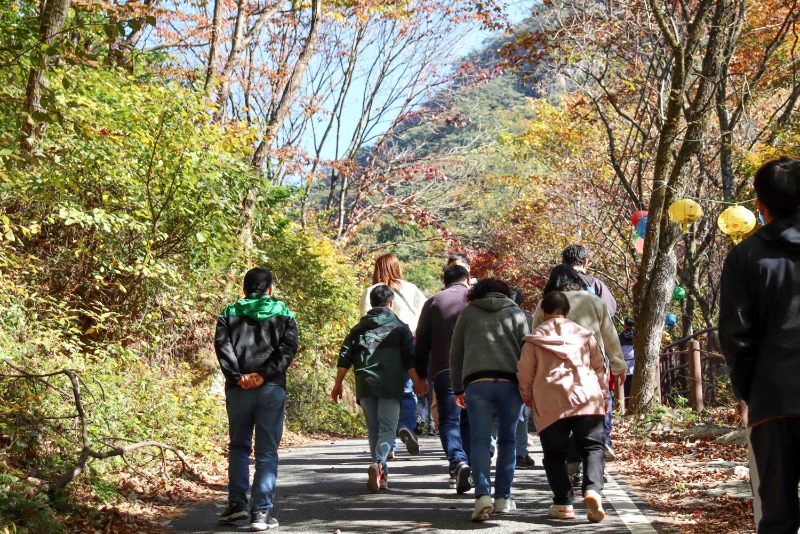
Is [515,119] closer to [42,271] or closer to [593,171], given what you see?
[593,171]

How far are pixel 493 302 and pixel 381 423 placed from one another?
1812 mm

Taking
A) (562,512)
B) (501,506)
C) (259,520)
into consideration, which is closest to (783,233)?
(562,512)

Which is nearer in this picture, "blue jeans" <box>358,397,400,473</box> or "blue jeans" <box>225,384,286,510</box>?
"blue jeans" <box>225,384,286,510</box>

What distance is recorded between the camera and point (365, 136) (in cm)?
2600

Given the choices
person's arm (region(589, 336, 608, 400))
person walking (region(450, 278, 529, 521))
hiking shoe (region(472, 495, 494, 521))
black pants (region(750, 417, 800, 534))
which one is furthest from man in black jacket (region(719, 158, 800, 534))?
person walking (region(450, 278, 529, 521))

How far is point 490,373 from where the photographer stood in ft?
24.5

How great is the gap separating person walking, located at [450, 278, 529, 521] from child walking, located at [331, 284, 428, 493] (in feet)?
3.51

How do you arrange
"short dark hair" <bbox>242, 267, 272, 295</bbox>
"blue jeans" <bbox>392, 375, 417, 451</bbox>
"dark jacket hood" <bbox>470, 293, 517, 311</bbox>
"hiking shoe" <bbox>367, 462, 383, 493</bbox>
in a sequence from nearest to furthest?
"short dark hair" <bbox>242, 267, 272, 295</bbox> → "dark jacket hood" <bbox>470, 293, 517, 311</bbox> → "hiking shoe" <bbox>367, 462, 383, 493</bbox> → "blue jeans" <bbox>392, 375, 417, 451</bbox>

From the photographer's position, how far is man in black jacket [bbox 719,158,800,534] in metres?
4.07

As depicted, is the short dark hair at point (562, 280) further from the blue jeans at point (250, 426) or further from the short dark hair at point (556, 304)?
the blue jeans at point (250, 426)

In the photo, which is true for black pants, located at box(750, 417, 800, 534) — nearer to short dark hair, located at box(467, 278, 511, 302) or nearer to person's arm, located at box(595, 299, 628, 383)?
short dark hair, located at box(467, 278, 511, 302)

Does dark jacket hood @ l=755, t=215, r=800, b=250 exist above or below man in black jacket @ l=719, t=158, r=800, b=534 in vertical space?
above

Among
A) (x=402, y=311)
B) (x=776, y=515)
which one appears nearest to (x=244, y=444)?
(x=402, y=311)

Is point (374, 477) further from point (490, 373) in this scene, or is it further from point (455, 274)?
point (455, 274)
